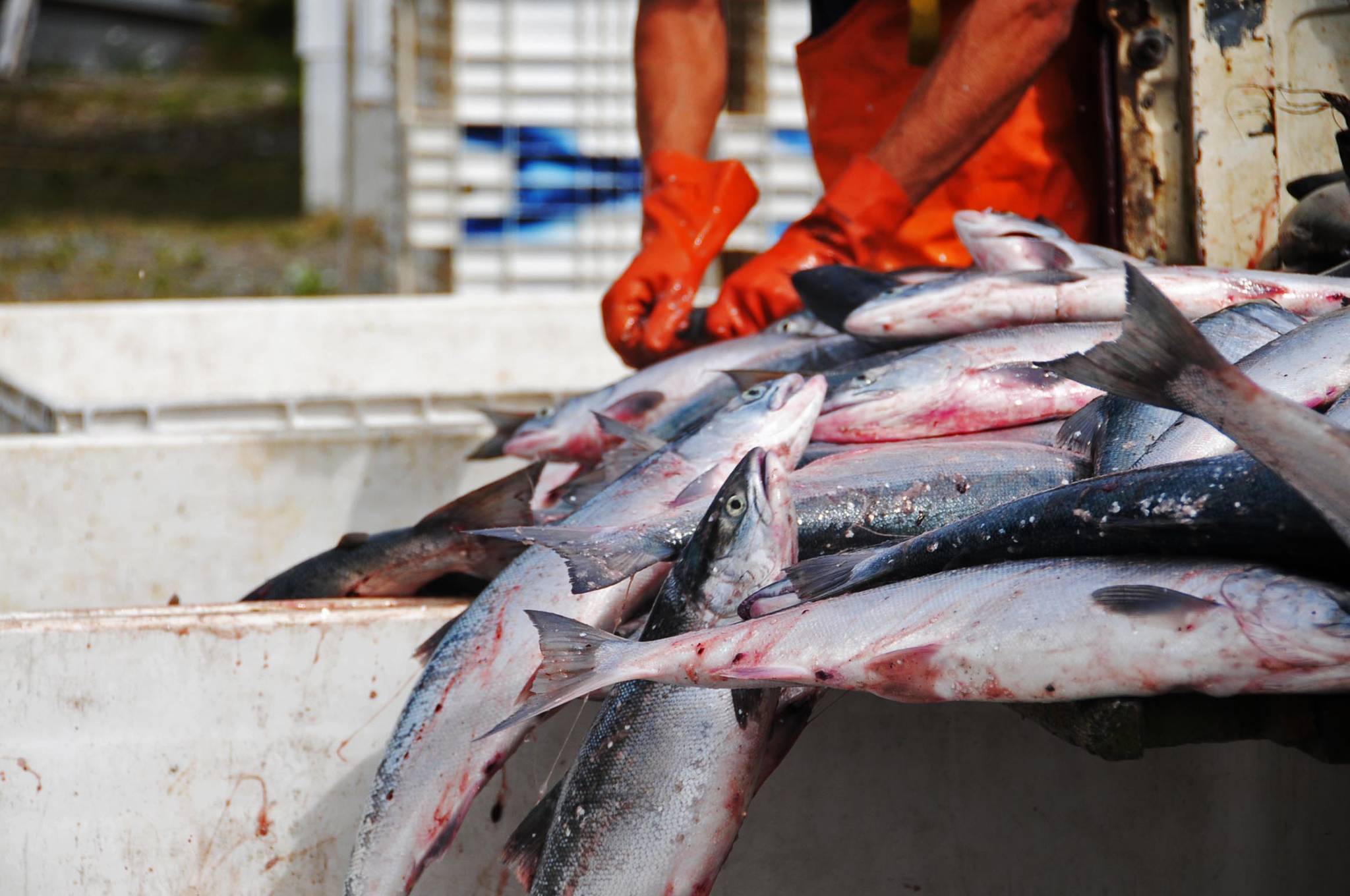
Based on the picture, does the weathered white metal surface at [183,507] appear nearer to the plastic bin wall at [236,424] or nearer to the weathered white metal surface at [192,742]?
the plastic bin wall at [236,424]

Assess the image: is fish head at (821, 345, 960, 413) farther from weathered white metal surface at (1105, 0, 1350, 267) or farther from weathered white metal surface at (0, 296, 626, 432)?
weathered white metal surface at (0, 296, 626, 432)

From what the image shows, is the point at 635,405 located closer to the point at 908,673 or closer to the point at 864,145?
the point at 864,145

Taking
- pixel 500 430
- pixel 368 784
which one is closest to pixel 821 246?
pixel 500 430

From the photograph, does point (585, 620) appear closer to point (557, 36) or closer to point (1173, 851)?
point (1173, 851)

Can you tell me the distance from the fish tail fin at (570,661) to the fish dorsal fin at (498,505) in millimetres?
770

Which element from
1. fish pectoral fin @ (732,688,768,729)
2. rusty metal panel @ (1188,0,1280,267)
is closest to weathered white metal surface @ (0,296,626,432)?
rusty metal panel @ (1188,0,1280,267)

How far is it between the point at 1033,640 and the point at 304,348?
12.3 ft

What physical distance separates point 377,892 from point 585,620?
50 cm

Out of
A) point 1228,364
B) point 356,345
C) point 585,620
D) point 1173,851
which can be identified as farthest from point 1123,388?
point 356,345

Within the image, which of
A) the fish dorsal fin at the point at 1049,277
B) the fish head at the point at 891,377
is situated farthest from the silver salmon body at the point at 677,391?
the fish dorsal fin at the point at 1049,277

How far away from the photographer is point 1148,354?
1257 millimetres

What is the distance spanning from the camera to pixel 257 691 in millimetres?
2018

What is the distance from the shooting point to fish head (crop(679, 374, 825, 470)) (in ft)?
7.09

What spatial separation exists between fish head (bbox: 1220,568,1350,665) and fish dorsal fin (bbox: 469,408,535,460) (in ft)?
6.71
